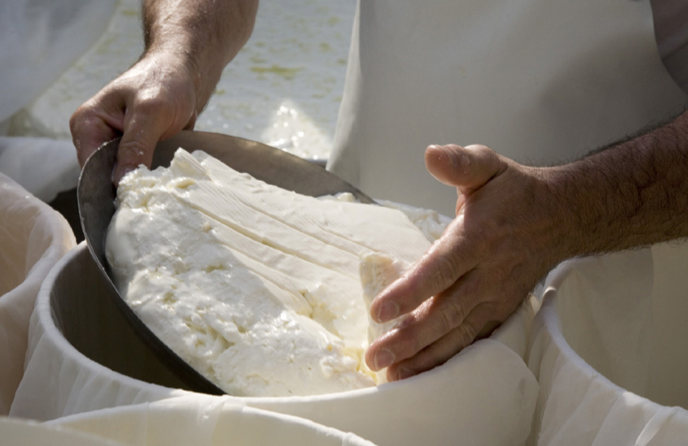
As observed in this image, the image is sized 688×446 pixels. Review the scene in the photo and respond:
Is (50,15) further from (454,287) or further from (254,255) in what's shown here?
(454,287)

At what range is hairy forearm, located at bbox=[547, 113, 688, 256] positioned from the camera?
67cm

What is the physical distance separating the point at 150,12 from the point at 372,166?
0.46 metres

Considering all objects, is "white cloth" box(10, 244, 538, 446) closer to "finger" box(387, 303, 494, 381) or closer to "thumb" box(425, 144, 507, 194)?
"finger" box(387, 303, 494, 381)

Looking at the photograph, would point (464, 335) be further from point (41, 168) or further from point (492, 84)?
point (41, 168)

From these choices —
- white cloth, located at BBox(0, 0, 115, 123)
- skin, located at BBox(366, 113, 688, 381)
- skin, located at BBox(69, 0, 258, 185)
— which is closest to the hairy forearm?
skin, located at BBox(366, 113, 688, 381)

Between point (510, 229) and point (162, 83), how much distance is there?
492 millimetres

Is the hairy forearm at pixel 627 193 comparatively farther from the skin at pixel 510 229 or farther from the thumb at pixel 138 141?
the thumb at pixel 138 141

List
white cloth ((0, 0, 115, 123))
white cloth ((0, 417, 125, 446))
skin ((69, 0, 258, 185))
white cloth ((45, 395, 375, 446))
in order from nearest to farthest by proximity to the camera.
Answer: white cloth ((0, 417, 125, 446)) → white cloth ((45, 395, 375, 446)) → skin ((69, 0, 258, 185)) → white cloth ((0, 0, 115, 123))

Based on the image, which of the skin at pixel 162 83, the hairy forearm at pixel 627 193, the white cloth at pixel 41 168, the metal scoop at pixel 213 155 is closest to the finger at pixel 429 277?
the hairy forearm at pixel 627 193

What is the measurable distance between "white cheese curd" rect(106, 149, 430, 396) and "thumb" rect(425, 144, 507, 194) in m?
0.11

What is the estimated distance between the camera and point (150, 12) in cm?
113

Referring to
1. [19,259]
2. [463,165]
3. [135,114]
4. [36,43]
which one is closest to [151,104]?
[135,114]

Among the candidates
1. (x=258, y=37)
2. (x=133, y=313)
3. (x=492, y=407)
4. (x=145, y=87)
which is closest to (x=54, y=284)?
(x=133, y=313)

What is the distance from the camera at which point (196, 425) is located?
457mm
